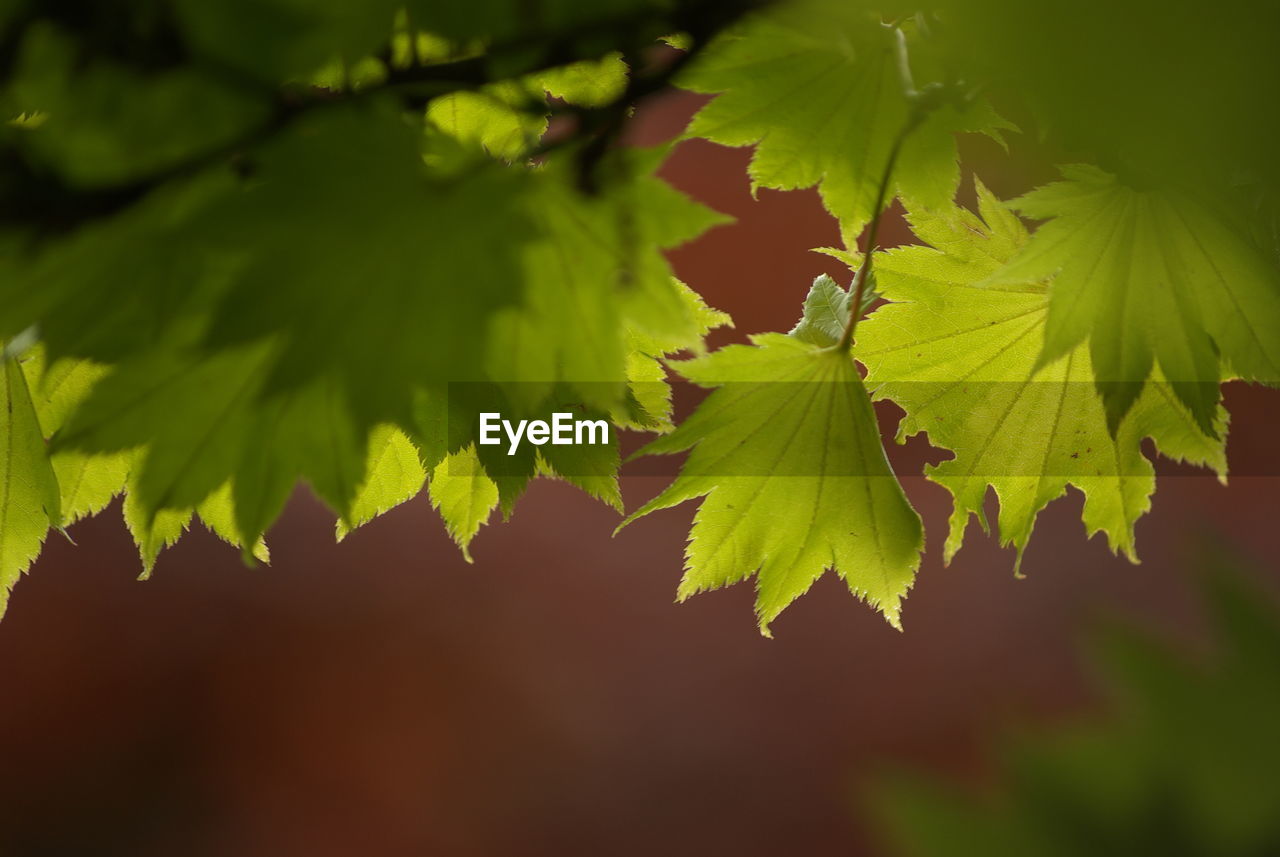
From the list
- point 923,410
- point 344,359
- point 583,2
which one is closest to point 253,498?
point 344,359

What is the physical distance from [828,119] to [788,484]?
0.21 m

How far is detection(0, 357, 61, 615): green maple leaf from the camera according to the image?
50 centimetres

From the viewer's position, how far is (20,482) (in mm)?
522

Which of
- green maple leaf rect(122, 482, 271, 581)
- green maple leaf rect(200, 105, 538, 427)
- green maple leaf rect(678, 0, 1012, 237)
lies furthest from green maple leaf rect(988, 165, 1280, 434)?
green maple leaf rect(122, 482, 271, 581)

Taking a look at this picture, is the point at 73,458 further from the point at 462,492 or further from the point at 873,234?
the point at 873,234

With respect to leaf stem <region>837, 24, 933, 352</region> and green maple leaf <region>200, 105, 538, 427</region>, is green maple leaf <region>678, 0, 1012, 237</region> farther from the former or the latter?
green maple leaf <region>200, 105, 538, 427</region>

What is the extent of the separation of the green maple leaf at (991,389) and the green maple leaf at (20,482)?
19.1 inches

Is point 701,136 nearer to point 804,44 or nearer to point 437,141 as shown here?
point 804,44

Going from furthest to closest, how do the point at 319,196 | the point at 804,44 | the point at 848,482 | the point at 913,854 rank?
the point at 848,482 < the point at 804,44 < the point at 319,196 < the point at 913,854

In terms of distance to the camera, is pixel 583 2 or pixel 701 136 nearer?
pixel 583 2

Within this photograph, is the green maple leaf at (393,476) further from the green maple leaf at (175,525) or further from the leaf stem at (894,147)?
the leaf stem at (894,147)

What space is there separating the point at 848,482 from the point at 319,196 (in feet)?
1.19

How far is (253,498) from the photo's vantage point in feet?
1.26

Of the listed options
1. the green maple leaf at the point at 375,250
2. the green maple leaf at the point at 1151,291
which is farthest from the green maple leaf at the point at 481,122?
the green maple leaf at the point at 1151,291
